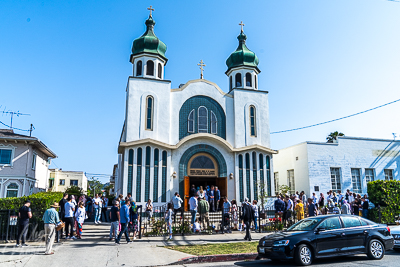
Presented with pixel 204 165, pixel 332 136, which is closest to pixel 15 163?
pixel 204 165

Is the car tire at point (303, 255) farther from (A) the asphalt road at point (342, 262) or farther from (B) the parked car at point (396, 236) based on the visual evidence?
(B) the parked car at point (396, 236)

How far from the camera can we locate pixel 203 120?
2281 cm

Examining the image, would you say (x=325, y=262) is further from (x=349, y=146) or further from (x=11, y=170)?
(x=11, y=170)

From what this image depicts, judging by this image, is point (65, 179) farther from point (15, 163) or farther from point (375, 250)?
point (375, 250)

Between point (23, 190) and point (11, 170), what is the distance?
167 centimetres

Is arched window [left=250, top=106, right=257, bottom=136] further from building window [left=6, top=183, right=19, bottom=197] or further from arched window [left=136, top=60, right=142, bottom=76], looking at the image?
building window [left=6, top=183, right=19, bottom=197]

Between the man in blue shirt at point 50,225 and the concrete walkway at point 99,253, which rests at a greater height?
the man in blue shirt at point 50,225

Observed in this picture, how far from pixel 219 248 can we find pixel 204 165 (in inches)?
417

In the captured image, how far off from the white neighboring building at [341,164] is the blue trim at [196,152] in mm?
7174

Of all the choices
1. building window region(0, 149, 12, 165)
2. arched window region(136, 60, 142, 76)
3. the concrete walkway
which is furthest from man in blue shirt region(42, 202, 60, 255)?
building window region(0, 149, 12, 165)

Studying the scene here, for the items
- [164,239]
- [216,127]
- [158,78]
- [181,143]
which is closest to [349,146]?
[216,127]

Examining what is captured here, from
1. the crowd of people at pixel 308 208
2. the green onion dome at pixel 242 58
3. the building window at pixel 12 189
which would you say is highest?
the green onion dome at pixel 242 58

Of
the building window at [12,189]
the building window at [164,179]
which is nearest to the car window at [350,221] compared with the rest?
the building window at [164,179]

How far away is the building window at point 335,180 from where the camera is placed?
25469 mm
